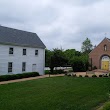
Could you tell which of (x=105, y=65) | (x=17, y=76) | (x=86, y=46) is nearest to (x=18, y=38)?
(x=17, y=76)

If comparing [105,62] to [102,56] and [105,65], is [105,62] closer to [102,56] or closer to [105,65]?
[105,65]

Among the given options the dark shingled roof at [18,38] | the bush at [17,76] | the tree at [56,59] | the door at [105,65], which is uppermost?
the dark shingled roof at [18,38]

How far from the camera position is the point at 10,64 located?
35281 mm

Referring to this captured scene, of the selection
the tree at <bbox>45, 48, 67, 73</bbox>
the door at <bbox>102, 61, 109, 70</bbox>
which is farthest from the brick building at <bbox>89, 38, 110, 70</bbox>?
the tree at <bbox>45, 48, 67, 73</bbox>

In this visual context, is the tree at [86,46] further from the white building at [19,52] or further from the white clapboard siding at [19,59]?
the white clapboard siding at [19,59]

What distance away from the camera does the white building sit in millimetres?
34094

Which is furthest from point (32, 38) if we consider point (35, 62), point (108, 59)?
point (108, 59)

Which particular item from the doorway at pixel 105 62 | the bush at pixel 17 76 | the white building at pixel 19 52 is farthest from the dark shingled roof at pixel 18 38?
the doorway at pixel 105 62

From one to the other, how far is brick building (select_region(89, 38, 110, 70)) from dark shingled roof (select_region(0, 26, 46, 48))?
1501 cm

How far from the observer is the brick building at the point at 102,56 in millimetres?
50438

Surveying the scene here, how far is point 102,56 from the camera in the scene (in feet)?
168

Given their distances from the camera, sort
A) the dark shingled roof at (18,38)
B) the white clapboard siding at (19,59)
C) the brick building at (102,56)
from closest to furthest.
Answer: the white clapboard siding at (19,59), the dark shingled roof at (18,38), the brick building at (102,56)

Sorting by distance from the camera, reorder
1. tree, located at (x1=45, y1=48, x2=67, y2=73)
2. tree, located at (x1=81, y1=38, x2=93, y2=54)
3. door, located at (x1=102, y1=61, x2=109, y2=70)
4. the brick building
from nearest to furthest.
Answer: tree, located at (x1=45, y1=48, x2=67, y2=73)
door, located at (x1=102, y1=61, x2=109, y2=70)
the brick building
tree, located at (x1=81, y1=38, x2=93, y2=54)

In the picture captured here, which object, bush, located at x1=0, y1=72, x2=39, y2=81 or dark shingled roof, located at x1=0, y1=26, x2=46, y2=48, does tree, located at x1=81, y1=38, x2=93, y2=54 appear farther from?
bush, located at x1=0, y1=72, x2=39, y2=81
